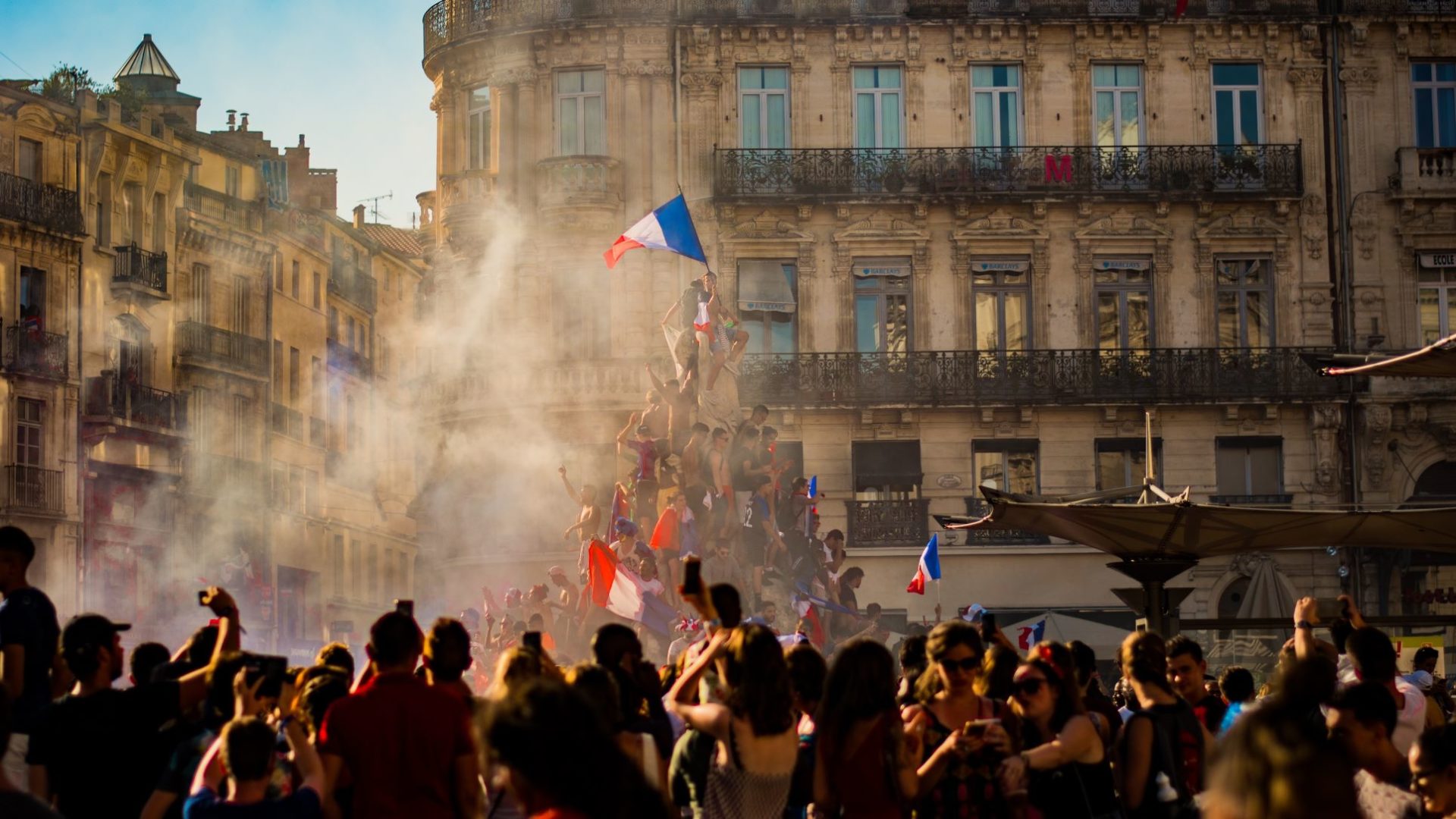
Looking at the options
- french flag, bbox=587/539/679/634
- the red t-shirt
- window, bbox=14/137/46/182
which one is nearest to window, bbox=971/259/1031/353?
french flag, bbox=587/539/679/634

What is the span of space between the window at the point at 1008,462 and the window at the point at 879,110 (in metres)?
5.47

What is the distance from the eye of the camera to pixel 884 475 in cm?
3478

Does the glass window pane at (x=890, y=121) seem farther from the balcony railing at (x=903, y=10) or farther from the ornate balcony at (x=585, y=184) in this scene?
the ornate balcony at (x=585, y=184)

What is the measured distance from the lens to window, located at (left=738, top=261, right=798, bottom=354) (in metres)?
35.1

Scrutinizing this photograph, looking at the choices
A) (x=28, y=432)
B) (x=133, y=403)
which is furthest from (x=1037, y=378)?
(x=133, y=403)

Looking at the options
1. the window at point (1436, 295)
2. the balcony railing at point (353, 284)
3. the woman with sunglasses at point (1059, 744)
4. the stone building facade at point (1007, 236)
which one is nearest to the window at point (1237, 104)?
the stone building facade at point (1007, 236)

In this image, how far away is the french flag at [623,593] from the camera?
20.1 metres

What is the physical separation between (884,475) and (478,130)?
9827 mm

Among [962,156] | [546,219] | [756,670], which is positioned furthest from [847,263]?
[756,670]

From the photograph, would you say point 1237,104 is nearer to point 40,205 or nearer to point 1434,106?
point 1434,106

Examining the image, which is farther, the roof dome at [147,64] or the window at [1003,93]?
the roof dome at [147,64]

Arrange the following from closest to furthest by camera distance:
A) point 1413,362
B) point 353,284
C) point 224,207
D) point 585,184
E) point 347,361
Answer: point 1413,362
point 585,184
point 224,207
point 347,361
point 353,284

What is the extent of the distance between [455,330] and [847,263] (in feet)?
23.2

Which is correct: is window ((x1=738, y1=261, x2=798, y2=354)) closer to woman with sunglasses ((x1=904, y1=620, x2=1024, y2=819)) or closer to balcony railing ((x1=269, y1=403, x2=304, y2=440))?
balcony railing ((x1=269, y1=403, x2=304, y2=440))
